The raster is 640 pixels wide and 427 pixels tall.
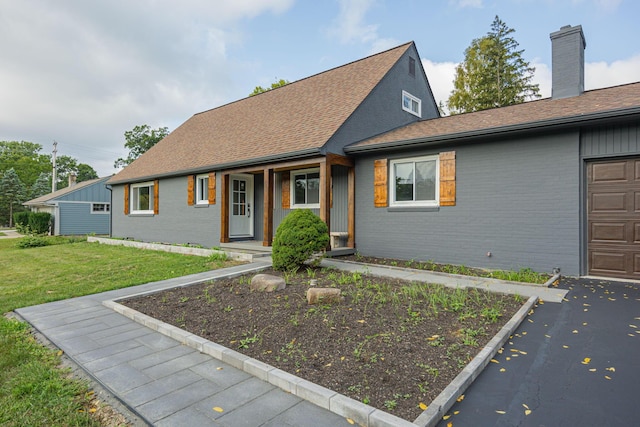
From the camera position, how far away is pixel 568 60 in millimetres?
7867

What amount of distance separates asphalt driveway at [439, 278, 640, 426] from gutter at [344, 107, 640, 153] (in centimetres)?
325

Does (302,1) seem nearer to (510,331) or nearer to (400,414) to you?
(510,331)

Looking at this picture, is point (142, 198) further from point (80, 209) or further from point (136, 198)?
point (80, 209)

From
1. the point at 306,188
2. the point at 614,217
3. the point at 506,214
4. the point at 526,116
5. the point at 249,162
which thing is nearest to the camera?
the point at 614,217

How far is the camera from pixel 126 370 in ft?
9.39

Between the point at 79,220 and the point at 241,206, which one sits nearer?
the point at 241,206

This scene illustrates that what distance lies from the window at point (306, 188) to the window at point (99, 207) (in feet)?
67.7

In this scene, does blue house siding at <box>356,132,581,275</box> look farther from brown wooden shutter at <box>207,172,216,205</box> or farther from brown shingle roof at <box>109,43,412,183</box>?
brown wooden shutter at <box>207,172,216,205</box>

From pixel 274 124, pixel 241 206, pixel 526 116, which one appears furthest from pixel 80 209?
pixel 526 116

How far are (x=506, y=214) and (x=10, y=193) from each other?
154 ft

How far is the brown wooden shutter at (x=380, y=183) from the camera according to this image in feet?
27.7

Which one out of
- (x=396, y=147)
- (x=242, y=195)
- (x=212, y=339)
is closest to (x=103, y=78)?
(x=242, y=195)

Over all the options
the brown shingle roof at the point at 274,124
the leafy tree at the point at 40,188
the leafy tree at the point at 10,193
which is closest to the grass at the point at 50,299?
the brown shingle roof at the point at 274,124

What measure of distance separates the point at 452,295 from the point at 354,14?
10.5 m
